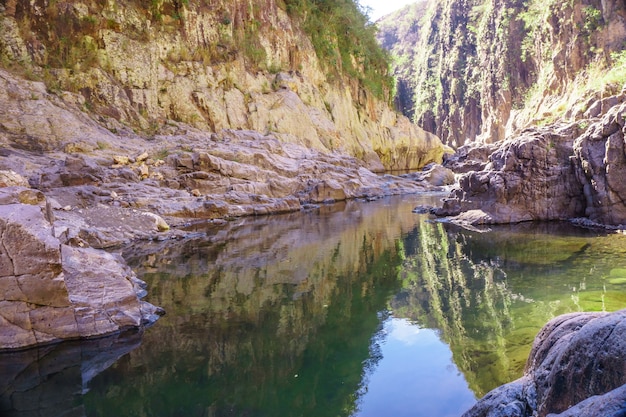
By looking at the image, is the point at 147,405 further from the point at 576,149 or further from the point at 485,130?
the point at 485,130

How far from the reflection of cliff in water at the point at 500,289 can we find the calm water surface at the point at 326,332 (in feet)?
0.10

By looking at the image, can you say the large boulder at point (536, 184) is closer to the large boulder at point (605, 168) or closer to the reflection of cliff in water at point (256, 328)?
the large boulder at point (605, 168)

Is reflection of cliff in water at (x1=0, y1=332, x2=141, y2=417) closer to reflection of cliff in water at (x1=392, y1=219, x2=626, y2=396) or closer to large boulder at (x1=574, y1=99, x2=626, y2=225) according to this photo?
reflection of cliff in water at (x1=392, y1=219, x2=626, y2=396)

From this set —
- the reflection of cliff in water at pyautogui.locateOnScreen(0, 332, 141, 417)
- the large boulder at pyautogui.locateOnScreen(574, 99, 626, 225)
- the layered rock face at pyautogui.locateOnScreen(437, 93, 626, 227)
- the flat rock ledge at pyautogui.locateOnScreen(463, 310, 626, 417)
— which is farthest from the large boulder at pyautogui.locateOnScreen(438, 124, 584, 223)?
the reflection of cliff in water at pyautogui.locateOnScreen(0, 332, 141, 417)

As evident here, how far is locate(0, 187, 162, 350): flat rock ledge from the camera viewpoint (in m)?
5.30

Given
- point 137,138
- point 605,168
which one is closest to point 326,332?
point 605,168

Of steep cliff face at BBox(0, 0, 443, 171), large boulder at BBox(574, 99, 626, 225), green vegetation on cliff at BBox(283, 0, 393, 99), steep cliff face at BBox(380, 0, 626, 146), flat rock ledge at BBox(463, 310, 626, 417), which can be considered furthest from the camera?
steep cliff face at BBox(380, 0, 626, 146)

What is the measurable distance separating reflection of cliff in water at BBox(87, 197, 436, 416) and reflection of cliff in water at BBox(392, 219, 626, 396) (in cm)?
71

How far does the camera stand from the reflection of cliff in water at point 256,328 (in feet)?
14.1

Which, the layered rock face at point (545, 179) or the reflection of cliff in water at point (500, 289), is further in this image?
the layered rock face at point (545, 179)

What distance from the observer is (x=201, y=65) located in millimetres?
24500

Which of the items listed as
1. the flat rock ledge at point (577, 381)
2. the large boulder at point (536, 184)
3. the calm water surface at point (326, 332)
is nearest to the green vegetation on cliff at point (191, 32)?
the calm water surface at point (326, 332)

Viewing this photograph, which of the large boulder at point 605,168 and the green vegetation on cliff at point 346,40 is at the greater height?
the green vegetation on cliff at point 346,40

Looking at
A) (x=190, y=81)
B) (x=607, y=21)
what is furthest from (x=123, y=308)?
(x=607, y=21)
